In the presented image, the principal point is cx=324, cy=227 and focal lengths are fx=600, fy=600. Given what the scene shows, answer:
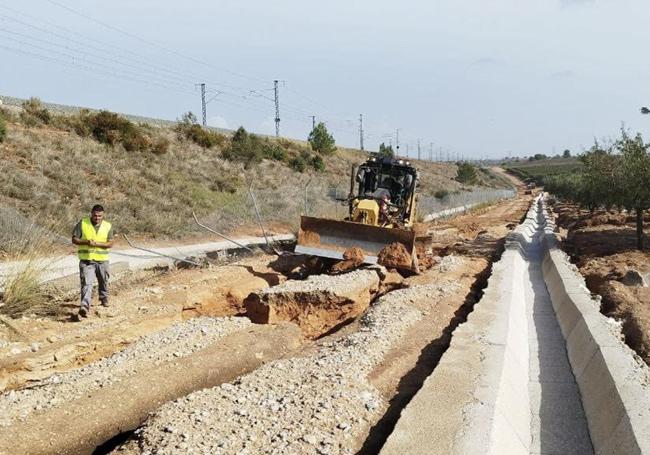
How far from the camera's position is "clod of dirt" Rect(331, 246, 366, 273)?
1263 cm

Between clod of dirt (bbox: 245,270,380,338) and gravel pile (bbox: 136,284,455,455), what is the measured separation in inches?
122

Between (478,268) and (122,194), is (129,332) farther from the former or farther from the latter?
(122,194)

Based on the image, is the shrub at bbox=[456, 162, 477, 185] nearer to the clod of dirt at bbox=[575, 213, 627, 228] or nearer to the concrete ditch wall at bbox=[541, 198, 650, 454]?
the clod of dirt at bbox=[575, 213, 627, 228]

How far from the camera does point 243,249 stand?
17.7 m

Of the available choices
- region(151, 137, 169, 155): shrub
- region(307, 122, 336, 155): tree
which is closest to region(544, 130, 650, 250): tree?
region(151, 137, 169, 155): shrub

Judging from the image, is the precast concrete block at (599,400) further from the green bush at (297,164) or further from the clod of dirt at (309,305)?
the green bush at (297,164)

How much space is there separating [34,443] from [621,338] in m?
7.12

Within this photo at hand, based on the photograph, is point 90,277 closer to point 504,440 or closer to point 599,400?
point 504,440

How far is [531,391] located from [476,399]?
6.16 feet

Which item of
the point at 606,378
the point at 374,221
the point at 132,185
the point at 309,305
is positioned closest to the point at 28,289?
the point at 309,305

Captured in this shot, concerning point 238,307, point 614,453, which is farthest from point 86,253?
point 614,453

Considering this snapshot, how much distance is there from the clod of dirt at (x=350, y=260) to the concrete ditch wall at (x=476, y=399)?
388cm

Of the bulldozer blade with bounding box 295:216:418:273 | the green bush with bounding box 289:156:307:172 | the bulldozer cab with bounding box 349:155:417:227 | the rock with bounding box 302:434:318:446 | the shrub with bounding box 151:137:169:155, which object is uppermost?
the shrub with bounding box 151:137:169:155

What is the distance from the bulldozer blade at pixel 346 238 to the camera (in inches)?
499
